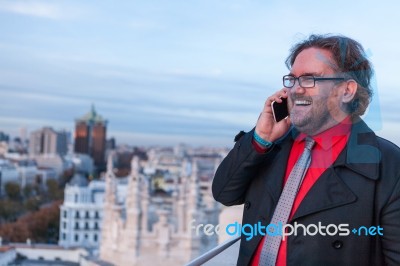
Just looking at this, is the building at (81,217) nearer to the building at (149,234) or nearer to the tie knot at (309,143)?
the building at (149,234)

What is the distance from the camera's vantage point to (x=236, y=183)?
1026mm

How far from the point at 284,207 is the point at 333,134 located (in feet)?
0.43

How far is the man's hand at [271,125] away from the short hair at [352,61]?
0.08 m

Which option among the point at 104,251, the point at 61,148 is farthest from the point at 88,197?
the point at 61,148

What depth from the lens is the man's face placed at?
3.13 ft

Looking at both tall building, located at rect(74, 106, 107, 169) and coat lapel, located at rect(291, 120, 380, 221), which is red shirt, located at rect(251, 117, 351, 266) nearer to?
coat lapel, located at rect(291, 120, 380, 221)

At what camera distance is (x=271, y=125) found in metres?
1.01

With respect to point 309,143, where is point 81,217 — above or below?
below

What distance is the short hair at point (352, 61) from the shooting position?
37.7 inches

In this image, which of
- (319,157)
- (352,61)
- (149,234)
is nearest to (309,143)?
(319,157)

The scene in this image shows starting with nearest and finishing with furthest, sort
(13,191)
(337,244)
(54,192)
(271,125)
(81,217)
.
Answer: (337,244) → (271,125) → (81,217) → (54,192) → (13,191)

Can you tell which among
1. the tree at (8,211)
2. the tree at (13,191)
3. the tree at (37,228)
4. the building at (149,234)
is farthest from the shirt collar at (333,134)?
the tree at (13,191)

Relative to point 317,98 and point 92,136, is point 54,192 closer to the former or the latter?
point 92,136

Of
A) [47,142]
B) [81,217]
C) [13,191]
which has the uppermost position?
[47,142]
